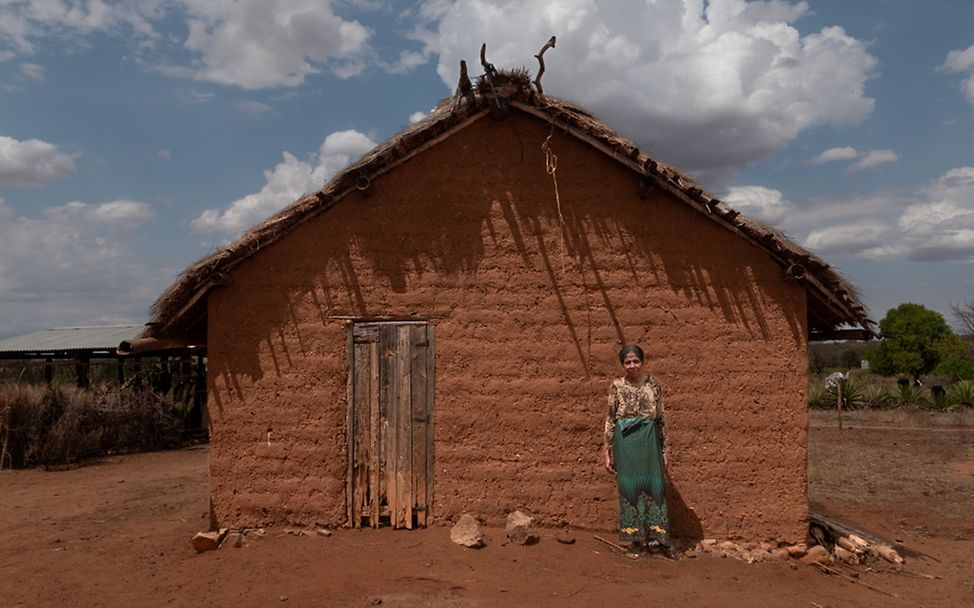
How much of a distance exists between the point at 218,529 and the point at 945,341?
3014cm

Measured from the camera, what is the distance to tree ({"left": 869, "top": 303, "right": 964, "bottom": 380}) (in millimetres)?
28672

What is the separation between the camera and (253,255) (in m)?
6.33

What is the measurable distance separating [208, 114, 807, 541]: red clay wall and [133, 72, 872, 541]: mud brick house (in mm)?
17

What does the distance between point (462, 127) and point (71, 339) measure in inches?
Result: 632

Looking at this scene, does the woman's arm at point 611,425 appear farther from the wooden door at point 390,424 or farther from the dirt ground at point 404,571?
the wooden door at point 390,424

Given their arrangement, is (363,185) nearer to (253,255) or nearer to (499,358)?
(253,255)

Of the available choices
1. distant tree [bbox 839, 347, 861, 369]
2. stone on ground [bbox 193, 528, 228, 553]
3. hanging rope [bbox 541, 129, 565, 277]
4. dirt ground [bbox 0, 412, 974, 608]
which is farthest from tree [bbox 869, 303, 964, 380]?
stone on ground [bbox 193, 528, 228, 553]

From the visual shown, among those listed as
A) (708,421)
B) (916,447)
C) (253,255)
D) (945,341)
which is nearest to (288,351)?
(253,255)

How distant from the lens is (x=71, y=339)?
18531 mm

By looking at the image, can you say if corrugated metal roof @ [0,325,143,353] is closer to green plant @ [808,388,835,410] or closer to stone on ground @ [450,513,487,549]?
stone on ground @ [450,513,487,549]

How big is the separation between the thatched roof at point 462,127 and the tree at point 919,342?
83.9 ft

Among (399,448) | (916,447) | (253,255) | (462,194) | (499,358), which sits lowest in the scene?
(916,447)

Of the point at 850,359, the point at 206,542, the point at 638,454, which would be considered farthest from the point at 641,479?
the point at 850,359

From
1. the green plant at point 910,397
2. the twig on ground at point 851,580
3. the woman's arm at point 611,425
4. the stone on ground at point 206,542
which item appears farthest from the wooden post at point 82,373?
the green plant at point 910,397
